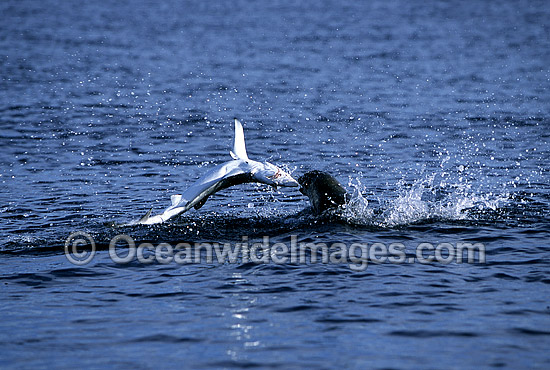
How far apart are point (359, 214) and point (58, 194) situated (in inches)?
241

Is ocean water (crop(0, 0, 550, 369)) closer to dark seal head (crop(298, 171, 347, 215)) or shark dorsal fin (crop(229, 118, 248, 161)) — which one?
dark seal head (crop(298, 171, 347, 215))

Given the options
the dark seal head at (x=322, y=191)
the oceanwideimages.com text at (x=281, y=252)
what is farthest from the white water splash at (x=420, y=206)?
the oceanwideimages.com text at (x=281, y=252)

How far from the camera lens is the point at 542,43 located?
3916 cm

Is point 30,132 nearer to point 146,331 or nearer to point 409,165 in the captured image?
point 409,165

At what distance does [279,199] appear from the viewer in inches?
637

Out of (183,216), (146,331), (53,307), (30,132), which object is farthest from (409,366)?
(30,132)

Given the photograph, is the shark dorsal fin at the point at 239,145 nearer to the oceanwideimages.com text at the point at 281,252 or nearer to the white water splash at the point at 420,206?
the oceanwideimages.com text at the point at 281,252

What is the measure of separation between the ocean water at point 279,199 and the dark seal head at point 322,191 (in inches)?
10.7

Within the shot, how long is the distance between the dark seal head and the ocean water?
10.7 inches

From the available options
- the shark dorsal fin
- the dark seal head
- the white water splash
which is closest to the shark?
the shark dorsal fin

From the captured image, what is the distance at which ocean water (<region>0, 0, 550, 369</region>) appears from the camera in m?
9.52

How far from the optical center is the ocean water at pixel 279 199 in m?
9.52

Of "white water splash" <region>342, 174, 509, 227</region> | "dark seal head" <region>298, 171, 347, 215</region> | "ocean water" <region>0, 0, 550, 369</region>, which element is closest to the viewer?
"ocean water" <region>0, 0, 550, 369</region>

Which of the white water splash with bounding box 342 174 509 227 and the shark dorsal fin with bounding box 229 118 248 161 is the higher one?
the shark dorsal fin with bounding box 229 118 248 161
